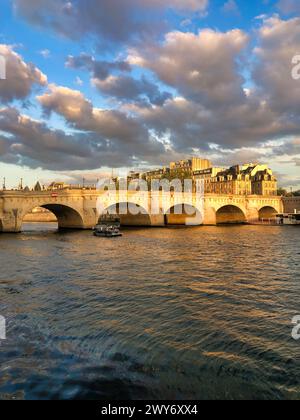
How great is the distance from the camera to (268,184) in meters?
136

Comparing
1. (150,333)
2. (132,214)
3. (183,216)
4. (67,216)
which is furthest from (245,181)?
(150,333)

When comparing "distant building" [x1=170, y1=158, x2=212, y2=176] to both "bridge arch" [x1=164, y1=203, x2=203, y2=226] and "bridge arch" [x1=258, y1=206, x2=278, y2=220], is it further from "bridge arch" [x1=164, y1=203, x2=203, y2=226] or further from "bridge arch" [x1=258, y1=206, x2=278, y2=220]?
"bridge arch" [x1=164, y1=203, x2=203, y2=226]

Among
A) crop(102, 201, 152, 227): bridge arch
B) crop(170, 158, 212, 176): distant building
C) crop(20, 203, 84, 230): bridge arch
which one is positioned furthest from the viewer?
crop(170, 158, 212, 176): distant building

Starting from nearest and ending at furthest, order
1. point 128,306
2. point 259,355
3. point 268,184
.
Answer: point 259,355 < point 128,306 < point 268,184

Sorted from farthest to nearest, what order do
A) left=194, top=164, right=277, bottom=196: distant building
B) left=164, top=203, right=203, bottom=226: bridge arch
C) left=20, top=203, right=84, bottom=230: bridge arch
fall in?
left=194, top=164, right=277, bottom=196: distant building < left=164, top=203, right=203, bottom=226: bridge arch < left=20, top=203, right=84, bottom=230: bridge arch

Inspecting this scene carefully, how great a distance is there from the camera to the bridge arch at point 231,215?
308 feet

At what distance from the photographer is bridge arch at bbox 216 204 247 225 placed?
93.8 metres

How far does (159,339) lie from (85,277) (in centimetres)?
1172

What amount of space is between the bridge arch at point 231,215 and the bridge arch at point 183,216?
11386 mm

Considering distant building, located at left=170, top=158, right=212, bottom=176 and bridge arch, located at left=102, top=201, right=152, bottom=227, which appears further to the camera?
distant building, located at left=170, top=158, right=212, bottom=176

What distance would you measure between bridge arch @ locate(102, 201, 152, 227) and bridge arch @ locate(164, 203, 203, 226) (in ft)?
26.6

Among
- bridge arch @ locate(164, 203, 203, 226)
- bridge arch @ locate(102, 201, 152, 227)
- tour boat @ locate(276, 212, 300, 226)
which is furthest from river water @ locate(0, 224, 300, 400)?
tour boat @ locate(276, 212, 300, 226)
